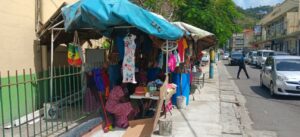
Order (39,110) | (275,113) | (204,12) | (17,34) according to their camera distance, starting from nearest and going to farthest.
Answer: (39,110), (17,34), (275,113), (204,12)

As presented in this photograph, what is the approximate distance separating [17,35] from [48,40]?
957mm

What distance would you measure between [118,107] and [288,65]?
29.3ft

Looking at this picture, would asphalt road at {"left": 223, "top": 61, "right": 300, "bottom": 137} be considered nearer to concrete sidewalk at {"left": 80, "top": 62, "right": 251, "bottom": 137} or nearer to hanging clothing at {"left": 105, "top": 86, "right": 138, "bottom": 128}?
concrete sidewalk at {"left": 80, "top": 62, "right": 251, "bottom": 137}

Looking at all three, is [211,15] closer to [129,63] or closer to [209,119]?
[209,119]

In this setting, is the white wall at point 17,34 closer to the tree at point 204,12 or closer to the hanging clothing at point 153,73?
the hanging clothing at point 153,73

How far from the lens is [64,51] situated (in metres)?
11.5

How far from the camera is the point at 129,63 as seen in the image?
7957 millimetres

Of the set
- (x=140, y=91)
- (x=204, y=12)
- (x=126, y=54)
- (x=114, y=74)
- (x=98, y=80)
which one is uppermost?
(x=204, y=12)

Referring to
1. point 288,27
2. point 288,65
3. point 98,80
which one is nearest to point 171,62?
point 98,80

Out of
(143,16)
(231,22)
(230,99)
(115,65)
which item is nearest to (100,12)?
(143,16)

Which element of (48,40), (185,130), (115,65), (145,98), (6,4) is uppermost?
(6,4)

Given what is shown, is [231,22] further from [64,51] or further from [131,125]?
[131,125]

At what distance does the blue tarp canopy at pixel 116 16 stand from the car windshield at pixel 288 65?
8.02m

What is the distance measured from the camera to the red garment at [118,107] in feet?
25.8
